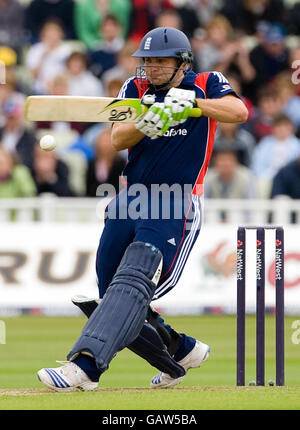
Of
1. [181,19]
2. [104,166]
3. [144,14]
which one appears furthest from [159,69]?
[144,14]

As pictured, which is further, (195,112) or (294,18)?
(294,18)

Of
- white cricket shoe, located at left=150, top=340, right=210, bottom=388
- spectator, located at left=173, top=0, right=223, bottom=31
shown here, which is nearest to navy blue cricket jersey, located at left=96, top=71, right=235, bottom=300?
white cricket shoe, located at left=150, top=340, right=210, bottom=388

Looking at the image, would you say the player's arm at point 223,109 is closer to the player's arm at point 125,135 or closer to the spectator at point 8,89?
the player's arm at point 125,135

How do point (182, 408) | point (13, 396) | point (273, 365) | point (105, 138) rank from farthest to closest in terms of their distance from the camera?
point (105, 138) → point (273, 365) → point (13, 396) → point (182, 408)

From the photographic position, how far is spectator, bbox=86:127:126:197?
12.9m

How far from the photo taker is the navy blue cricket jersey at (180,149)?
20.6 feet

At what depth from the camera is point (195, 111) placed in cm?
598

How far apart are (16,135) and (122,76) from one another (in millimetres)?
1619

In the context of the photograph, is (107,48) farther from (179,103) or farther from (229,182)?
(179,103)

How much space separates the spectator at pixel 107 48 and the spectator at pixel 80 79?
0.83 feet

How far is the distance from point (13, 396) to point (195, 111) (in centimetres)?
181

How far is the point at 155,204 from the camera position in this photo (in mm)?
6152

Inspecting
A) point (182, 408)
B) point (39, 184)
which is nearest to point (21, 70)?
point (39, 184)

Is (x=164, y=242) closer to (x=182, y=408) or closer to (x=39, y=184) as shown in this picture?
(x=182, y=408)
